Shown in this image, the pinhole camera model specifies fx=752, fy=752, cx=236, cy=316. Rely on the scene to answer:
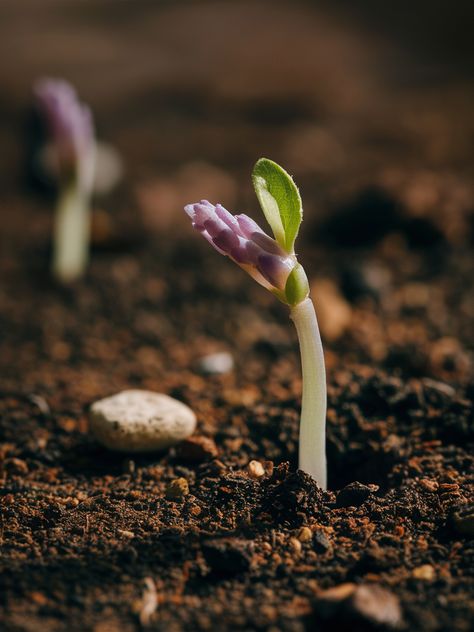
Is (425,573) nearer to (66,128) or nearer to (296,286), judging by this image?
(296,286)


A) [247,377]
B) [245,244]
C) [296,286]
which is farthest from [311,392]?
[247,377]

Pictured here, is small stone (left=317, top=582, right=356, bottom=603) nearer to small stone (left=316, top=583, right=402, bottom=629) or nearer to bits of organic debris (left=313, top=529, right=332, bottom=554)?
small stone (left=316, top=583, right=402, bottom=629)

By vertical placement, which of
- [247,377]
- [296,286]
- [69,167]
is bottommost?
[296,286]

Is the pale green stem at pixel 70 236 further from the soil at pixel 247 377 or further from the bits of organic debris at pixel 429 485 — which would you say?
the bits of organic debris at pixel 429 485

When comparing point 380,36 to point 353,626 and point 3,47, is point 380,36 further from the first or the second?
point 353,626

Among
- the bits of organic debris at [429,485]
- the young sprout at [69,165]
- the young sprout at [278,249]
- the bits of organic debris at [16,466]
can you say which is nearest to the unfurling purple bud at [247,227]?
the young sprout at [278,249]

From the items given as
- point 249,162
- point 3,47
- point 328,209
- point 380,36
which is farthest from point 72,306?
point 380,36
